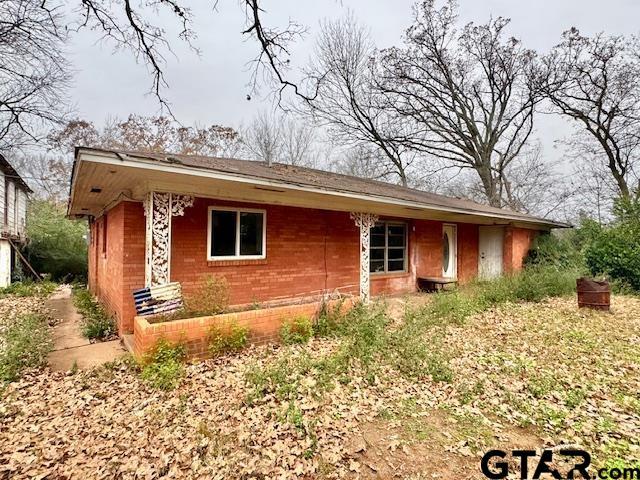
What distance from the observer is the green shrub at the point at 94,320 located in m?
6.05

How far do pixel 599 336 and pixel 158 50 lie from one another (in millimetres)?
8620

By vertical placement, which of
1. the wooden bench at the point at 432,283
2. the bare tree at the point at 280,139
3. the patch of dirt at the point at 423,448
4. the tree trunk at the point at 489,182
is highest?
the bare tree at the point at 280,139

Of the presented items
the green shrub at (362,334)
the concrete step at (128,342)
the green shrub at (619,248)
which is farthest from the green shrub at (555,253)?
the concrete step at (128,342)

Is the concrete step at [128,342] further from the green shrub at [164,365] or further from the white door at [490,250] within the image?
the white door at [490,250]

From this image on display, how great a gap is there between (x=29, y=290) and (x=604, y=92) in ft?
88.9

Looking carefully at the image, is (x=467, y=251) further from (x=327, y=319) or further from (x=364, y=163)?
(x=364, y=163)

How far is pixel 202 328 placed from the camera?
4.84 m

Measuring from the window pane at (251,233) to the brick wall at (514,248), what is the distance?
10.7 metres

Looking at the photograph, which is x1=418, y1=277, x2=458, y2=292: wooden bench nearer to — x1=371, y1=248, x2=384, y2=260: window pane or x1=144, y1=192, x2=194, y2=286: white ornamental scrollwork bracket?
x1=371, y1=248, x2=384, y2=260: window pane

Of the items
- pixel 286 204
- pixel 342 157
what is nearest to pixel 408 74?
pixel 342 157

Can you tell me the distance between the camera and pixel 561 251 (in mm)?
14312

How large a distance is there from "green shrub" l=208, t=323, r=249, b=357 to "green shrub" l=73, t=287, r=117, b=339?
2.50 meters

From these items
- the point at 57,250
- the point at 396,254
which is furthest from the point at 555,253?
the point at 57,250

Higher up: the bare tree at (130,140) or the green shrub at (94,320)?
the bare tree at (130,140)
